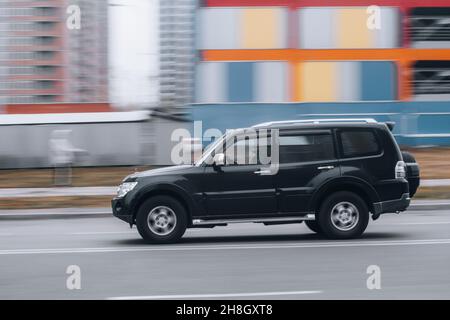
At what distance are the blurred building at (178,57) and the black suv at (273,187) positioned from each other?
74.5 ft

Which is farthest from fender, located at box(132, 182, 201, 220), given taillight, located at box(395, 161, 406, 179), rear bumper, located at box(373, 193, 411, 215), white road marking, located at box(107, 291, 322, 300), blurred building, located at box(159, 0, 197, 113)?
Result: blurred building, located at box(159, 0, 197, 113)

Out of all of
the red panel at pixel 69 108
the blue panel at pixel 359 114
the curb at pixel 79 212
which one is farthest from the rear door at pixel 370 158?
the red panel at pixel 69 108

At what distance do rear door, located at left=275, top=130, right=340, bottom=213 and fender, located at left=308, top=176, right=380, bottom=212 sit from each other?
64mm

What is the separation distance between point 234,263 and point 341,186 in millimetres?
2530

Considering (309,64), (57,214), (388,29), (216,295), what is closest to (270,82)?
(309,64)

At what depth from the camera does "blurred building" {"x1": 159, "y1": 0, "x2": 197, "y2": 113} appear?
37.8 meters

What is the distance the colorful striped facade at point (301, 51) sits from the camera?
1288 inches

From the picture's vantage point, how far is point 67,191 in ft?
68.2

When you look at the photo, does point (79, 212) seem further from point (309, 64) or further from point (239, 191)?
point (309, 64)

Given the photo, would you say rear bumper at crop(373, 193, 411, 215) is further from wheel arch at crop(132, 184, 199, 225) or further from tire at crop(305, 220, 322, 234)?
wheel arch at crop(132, 184, 199, 225)

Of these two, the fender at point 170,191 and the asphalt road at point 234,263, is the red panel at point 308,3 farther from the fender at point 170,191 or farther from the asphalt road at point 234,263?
the fender at point 170,191

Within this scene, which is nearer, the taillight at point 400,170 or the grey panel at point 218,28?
the taillight at point 400,170
